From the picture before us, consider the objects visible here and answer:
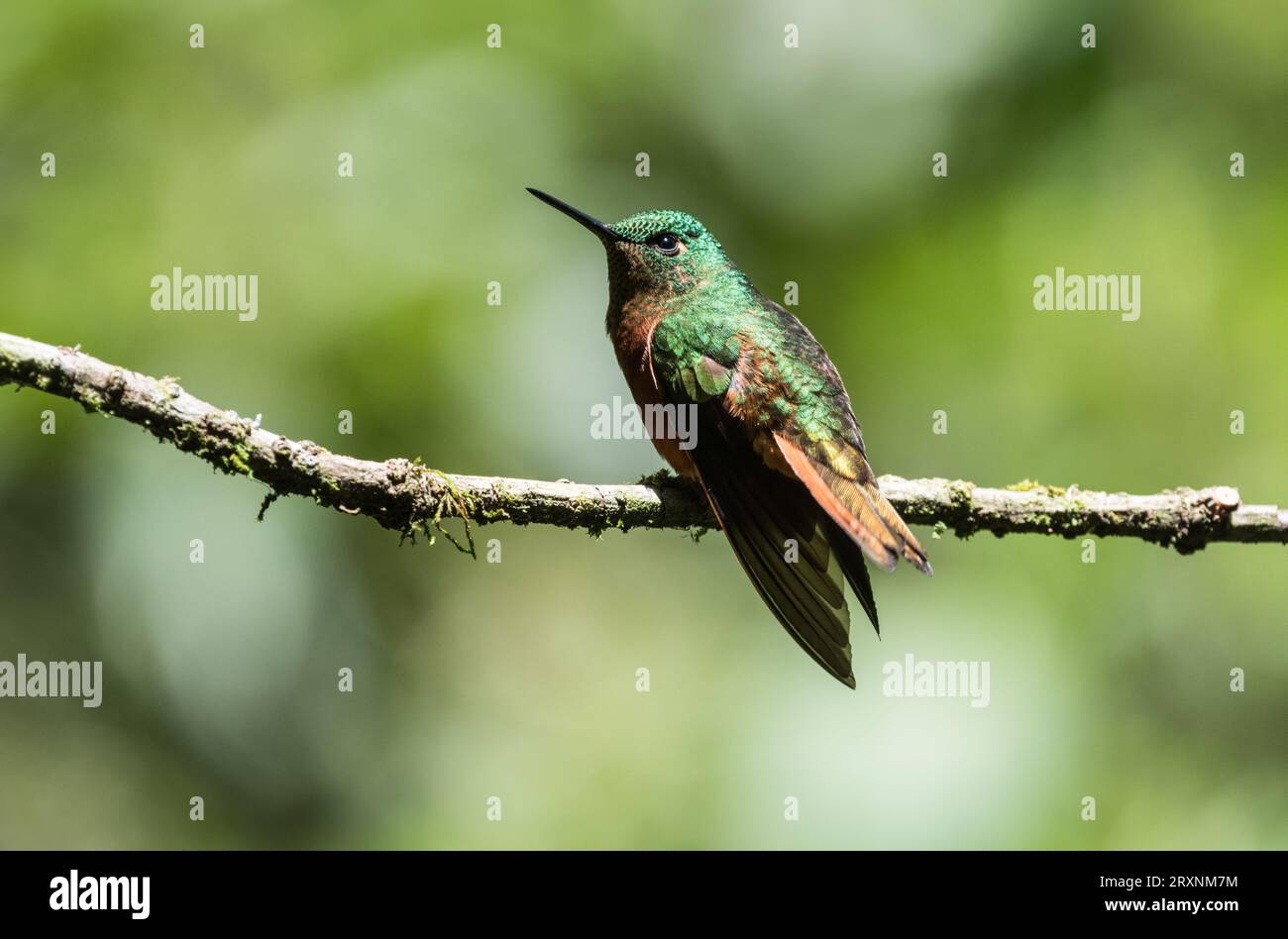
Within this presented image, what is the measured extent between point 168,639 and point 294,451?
13.5 feet

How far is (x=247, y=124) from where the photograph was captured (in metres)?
8.34

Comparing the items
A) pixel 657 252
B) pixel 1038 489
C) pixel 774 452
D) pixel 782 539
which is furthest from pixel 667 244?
pixel 1038 489

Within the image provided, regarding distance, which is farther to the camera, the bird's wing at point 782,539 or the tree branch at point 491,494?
the bird's wing at point 782,539

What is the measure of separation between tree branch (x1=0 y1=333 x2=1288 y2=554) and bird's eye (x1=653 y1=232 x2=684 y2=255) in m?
1.56

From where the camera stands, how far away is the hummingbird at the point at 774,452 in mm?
5188

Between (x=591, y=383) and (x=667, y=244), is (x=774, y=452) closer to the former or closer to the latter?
(x=667, y=244)

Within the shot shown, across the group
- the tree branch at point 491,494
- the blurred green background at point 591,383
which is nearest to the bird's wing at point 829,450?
the tree branch at point 491,494

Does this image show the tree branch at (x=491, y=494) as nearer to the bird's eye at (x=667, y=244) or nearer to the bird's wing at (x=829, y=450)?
the bird's wing at (x=829, y=450)

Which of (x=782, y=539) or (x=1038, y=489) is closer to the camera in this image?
(x=1038, y=489)

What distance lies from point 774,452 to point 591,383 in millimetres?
3123

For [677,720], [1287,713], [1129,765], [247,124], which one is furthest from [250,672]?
[1287,713]

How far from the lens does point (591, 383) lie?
27.2 ft

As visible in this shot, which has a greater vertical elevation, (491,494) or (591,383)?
(591,383)

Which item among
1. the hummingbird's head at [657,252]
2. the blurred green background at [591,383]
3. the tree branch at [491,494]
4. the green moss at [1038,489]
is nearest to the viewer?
the tree branch at [491,494]
